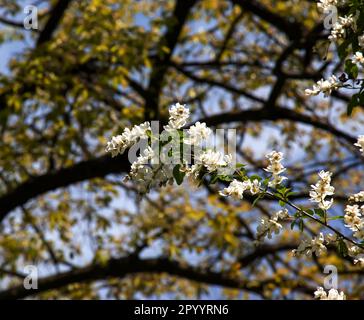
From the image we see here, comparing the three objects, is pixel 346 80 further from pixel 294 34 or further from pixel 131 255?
pixel 131 255

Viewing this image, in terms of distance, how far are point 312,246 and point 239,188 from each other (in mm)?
366

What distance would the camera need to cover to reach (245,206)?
23.8 ft

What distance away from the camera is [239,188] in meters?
2.34

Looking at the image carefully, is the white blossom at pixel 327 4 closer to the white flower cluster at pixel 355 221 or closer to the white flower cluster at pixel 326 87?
the white flower cluster at pixel 326 87

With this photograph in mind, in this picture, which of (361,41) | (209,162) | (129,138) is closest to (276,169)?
(209,162)

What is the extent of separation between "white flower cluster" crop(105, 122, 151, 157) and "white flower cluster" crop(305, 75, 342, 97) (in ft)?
2.41

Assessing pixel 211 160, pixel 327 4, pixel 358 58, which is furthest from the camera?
pixel 327 4

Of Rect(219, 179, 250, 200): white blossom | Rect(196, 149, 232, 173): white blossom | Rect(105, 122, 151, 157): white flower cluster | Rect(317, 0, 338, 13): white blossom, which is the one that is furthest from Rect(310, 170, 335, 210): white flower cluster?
Rect(317, 0, 338, 13): white blossom

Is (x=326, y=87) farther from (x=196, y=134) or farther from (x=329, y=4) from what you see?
(x=196, y=134)

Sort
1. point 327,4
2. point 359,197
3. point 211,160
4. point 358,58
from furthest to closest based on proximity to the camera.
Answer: point 327,4, point 358,58, point 359,197, point 211,160

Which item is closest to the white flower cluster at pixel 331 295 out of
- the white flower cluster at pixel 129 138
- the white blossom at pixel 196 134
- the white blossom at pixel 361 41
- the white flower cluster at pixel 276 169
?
the white flower cluster at pixel 276 169

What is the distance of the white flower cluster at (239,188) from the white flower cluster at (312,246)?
0.28m
